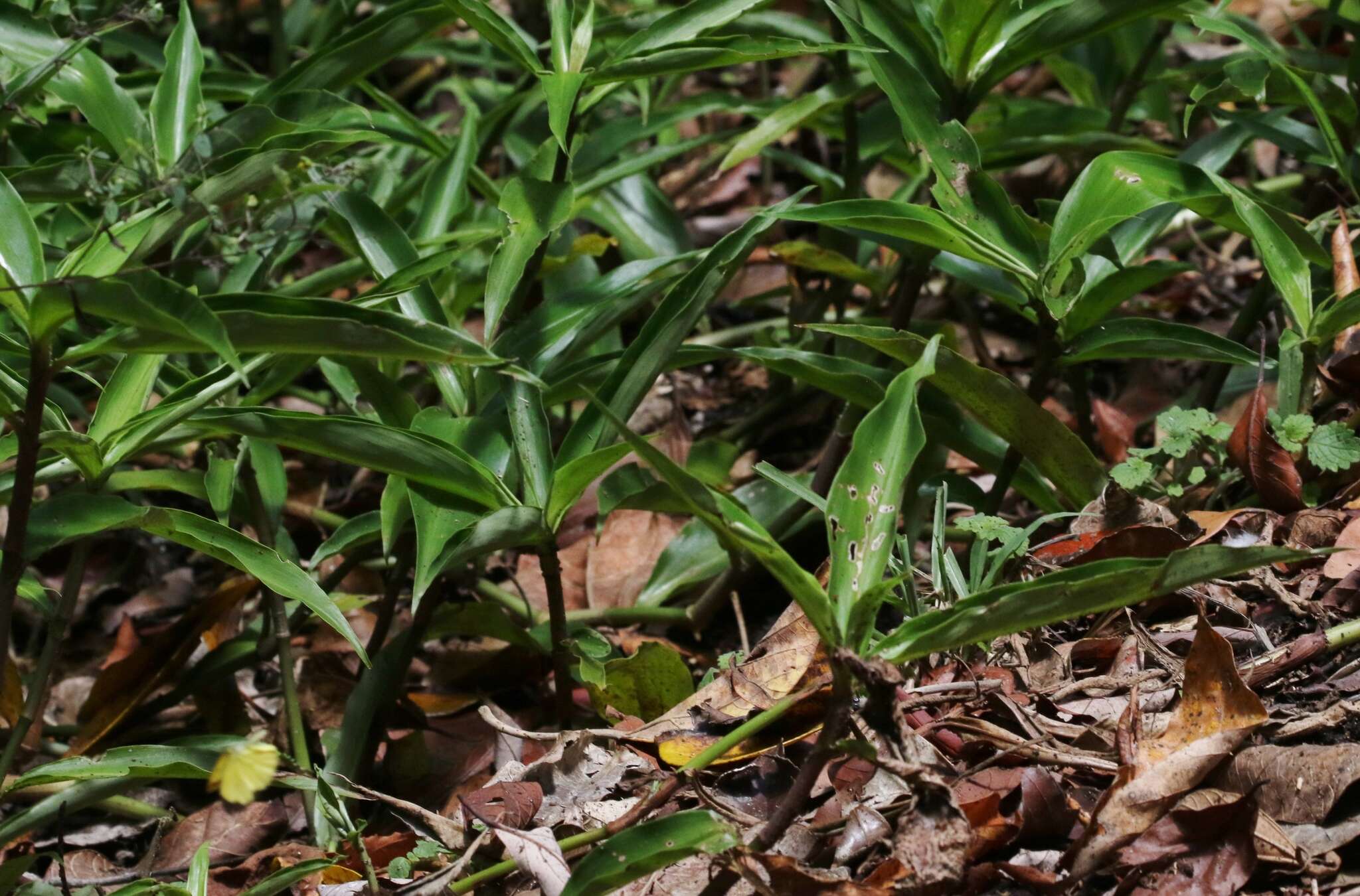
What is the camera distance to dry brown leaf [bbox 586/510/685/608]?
2.02 metres

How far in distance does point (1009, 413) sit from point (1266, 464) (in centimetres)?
34

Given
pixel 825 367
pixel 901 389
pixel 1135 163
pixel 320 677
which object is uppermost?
pixel 1135 163

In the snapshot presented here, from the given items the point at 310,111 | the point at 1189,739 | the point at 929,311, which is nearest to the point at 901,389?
the point at 1189,739

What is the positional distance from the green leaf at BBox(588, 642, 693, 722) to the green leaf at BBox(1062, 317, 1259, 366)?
67cm

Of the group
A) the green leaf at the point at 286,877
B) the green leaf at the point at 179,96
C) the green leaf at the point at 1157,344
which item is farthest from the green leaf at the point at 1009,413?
the green leaf at the point at 179,96

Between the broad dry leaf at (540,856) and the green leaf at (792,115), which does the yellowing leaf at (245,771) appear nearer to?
the broad dry leaf at (540,856)

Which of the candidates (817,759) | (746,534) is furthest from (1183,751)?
(746,534)

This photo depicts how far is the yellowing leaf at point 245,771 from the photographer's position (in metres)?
0.93

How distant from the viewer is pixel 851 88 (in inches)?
75.3

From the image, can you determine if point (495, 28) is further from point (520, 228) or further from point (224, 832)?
point (224, 832)

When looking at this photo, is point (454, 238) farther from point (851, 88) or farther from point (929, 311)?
point (929, 311)

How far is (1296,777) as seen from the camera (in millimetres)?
1193

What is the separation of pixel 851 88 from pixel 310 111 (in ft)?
2.68

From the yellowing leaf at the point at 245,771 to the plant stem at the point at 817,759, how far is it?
1.43 ft
